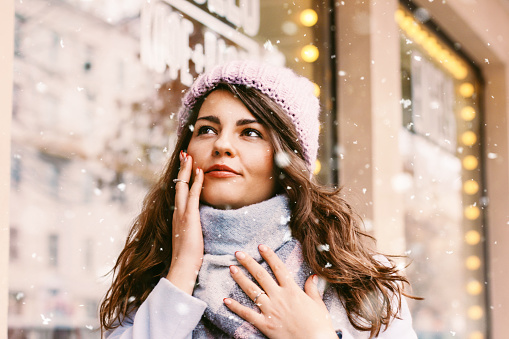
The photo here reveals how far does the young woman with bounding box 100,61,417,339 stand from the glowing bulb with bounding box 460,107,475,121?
2.26m

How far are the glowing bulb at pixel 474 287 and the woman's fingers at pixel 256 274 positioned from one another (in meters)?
2.45

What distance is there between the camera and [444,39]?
115 inches

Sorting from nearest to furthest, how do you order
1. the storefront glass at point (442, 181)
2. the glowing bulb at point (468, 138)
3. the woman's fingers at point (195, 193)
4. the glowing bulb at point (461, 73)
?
1. the woman's fingers at point (195, 193)
2. the storefront glass at point (442, 181)
3. the glowing bulb at point (461, 73)
4. the glowing bulb at point (468, 138)

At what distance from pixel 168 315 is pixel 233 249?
184mm

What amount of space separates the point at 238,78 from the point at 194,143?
16 centimetres

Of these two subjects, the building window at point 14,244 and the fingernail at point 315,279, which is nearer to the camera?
the fingernail at point 315,279

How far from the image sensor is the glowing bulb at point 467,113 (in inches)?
127

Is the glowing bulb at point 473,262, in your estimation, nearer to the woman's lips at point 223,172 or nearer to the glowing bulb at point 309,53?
the glowing bulb at point 309,53

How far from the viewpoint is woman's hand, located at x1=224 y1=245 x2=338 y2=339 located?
101cm

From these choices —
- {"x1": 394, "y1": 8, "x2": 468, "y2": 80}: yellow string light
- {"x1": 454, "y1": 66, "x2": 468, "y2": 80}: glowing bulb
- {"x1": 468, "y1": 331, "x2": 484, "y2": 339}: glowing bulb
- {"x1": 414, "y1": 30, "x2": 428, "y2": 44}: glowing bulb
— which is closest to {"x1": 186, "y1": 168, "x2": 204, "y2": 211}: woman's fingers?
{"x1": 394, "y1": 8, "x2": 468, "y2": 80}: yellow string light

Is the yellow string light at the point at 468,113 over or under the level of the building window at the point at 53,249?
over

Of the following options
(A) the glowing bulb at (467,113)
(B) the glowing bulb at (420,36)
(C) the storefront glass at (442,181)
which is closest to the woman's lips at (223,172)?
(C) the storefront glass at (442,181)

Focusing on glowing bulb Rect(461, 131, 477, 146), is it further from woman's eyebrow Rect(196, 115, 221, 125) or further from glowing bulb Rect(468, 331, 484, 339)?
woman's eyebrow Rect(196, 115, 221, 125)

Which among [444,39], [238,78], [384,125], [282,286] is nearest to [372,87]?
[384,125]
